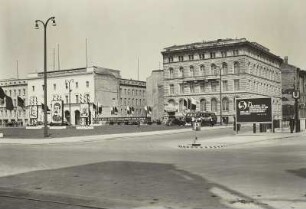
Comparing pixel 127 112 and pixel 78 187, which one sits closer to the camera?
pixel 78 187

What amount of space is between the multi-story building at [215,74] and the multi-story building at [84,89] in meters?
15.0

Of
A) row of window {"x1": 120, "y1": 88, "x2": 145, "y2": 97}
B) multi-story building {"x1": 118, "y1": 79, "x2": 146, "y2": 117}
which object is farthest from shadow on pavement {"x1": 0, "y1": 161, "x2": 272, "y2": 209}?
row of window {"x1": 120, "y1": 88, "x2": 145, "y2": 97}

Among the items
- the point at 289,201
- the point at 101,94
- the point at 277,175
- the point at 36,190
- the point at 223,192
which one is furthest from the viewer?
the point at 101,94

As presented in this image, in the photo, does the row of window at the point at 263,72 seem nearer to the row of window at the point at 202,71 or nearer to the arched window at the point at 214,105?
the row of window at the point at 202,71

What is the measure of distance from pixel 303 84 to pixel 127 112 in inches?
1831

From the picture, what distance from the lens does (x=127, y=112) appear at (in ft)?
374

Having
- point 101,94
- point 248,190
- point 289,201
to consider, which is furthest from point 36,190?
point 101,94

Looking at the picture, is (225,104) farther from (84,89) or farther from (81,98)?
(81,98)

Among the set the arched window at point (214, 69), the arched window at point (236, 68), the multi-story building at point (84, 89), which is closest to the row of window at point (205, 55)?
the arched window at point (214, 69)

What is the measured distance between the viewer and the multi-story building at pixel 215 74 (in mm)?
91250

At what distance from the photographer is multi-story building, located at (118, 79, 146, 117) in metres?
118

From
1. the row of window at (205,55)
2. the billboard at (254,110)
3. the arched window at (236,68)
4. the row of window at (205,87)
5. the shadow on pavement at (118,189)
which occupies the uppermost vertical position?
the row of window at (205,55)

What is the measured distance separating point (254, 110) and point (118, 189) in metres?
28.5

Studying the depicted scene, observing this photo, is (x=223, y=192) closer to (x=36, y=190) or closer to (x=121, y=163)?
(x=36, y=190)
